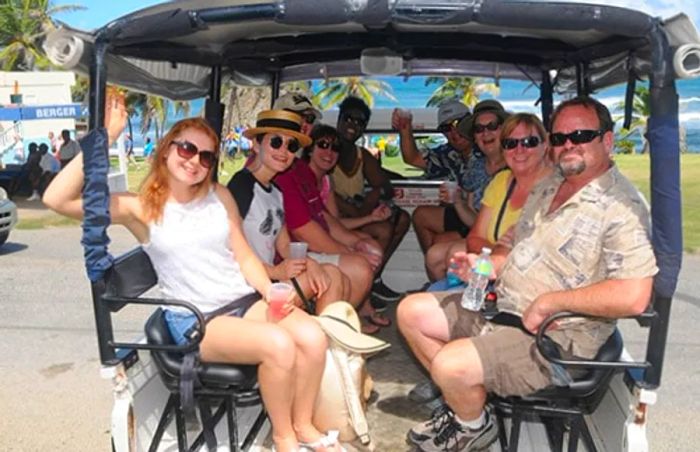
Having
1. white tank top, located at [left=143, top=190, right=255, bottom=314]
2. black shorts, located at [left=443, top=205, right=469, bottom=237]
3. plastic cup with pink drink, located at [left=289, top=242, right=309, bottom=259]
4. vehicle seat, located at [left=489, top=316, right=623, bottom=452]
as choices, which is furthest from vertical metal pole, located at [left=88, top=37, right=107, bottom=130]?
black shorts, located at [left=443, top=205, right=469, bottom=237]

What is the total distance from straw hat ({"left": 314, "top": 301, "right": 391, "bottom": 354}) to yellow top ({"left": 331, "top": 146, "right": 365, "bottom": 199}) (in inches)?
84.7

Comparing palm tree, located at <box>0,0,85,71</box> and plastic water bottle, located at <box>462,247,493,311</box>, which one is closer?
plastic water bottle, located at <box>462,247,493,311</box>

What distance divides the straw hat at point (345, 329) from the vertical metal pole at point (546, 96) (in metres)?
2.51

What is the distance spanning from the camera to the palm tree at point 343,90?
732cm

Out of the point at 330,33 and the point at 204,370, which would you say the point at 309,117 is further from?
the point at 204,370

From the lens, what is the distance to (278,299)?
276cm

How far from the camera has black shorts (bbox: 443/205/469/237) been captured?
4.82 metres

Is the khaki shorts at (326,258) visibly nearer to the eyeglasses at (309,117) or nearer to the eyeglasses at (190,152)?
the eyeglasses at (309,117)

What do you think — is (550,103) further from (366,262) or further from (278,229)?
(278,229)

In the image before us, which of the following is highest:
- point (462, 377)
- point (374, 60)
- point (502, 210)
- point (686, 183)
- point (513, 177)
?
point (374, 60)

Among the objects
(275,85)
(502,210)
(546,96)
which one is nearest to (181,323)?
(502,210)

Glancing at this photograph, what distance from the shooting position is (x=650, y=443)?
3.68 meters

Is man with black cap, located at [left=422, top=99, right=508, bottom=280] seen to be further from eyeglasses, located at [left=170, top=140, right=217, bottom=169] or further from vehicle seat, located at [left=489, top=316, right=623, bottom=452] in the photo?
eyeglasses, located at [left=170, top=140, right=217, bottom=169]

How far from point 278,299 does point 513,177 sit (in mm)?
1445
